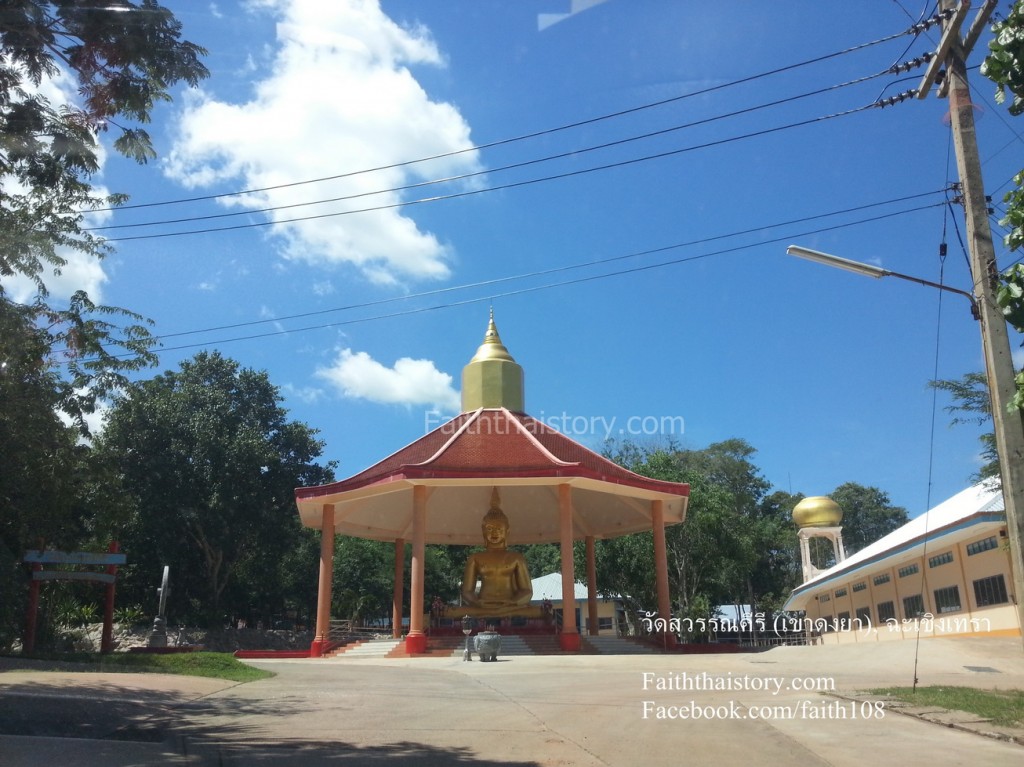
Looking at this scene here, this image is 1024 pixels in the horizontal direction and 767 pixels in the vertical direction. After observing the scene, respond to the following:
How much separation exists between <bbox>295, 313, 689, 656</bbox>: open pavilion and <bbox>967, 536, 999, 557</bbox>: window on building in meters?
8.10

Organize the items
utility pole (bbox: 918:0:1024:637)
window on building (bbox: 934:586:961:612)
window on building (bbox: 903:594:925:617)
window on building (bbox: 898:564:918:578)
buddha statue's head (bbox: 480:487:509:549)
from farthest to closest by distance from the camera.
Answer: window on building (bbox: 898:564:918:578) < window on building (bbox: 903:594:925:617) < buddha statue's head (bbox: 480:487:509:549) < window on building (bbox: 934:586:961:612) < utility pole (bbox: 918:0:1024:637)

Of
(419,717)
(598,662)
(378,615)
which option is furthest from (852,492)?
(419,717)

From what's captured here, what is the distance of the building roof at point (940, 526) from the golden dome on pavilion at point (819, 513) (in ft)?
30.6

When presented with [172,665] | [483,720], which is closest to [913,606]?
[172,665]

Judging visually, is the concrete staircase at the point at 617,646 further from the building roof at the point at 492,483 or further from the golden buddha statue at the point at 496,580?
the building roof at the point at 492,483

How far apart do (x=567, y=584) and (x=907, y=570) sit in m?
15.1

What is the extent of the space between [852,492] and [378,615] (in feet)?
141

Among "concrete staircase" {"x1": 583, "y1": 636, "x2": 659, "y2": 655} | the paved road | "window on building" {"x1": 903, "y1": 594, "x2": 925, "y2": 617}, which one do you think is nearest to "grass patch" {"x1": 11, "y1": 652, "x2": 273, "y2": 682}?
the paved road

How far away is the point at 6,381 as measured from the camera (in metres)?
13.3

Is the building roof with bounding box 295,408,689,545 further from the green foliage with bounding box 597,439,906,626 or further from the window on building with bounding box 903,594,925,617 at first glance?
A: the window on building with bounding box 903,594,925,617

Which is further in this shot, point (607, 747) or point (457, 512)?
point (457, 512)

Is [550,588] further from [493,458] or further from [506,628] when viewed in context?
[493,458]

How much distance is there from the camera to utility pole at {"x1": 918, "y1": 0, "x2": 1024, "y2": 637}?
31.2 ft

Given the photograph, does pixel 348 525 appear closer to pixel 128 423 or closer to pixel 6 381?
pixel 128 423
